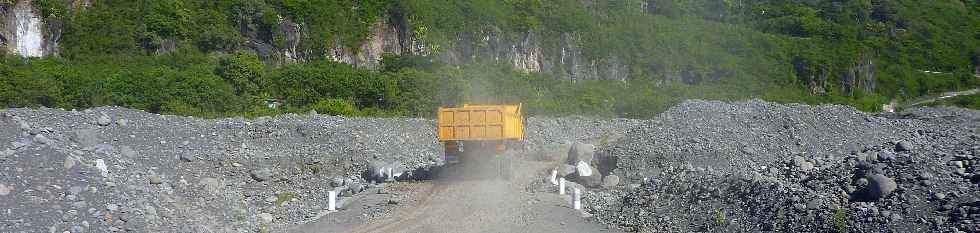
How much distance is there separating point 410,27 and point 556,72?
768 inches

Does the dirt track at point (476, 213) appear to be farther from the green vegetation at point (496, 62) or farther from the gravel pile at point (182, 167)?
the green vegetation at point (496, 62)

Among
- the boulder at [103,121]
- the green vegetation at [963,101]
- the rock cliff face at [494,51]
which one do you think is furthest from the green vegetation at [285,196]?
the green vegetation at [963,101]

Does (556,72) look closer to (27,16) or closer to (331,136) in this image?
(27,16)

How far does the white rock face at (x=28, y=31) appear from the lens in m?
65.9

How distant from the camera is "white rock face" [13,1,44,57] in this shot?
65938 millimetres

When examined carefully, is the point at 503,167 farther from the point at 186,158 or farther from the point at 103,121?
the point at 103,121

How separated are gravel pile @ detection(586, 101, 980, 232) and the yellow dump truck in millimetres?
3301

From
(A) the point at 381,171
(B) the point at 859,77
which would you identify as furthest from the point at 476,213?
(B) the point at 859,77

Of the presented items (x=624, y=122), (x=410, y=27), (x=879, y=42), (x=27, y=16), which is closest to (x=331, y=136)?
(x=624, y=122)

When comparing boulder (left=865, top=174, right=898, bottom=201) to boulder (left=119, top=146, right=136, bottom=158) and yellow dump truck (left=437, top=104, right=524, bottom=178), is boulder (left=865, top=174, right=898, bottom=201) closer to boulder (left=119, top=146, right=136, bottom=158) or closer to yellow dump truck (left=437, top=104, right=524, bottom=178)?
yellow dump truck (left=437, top=104, right=524, bottom=178)

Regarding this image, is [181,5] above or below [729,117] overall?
above

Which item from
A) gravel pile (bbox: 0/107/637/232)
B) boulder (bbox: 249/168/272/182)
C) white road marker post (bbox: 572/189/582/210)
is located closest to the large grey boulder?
gravel pile (bbox: 0/107/637/232)

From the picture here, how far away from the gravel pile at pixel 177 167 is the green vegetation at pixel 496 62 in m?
16.5

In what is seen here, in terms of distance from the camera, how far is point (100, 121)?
2855 cm
